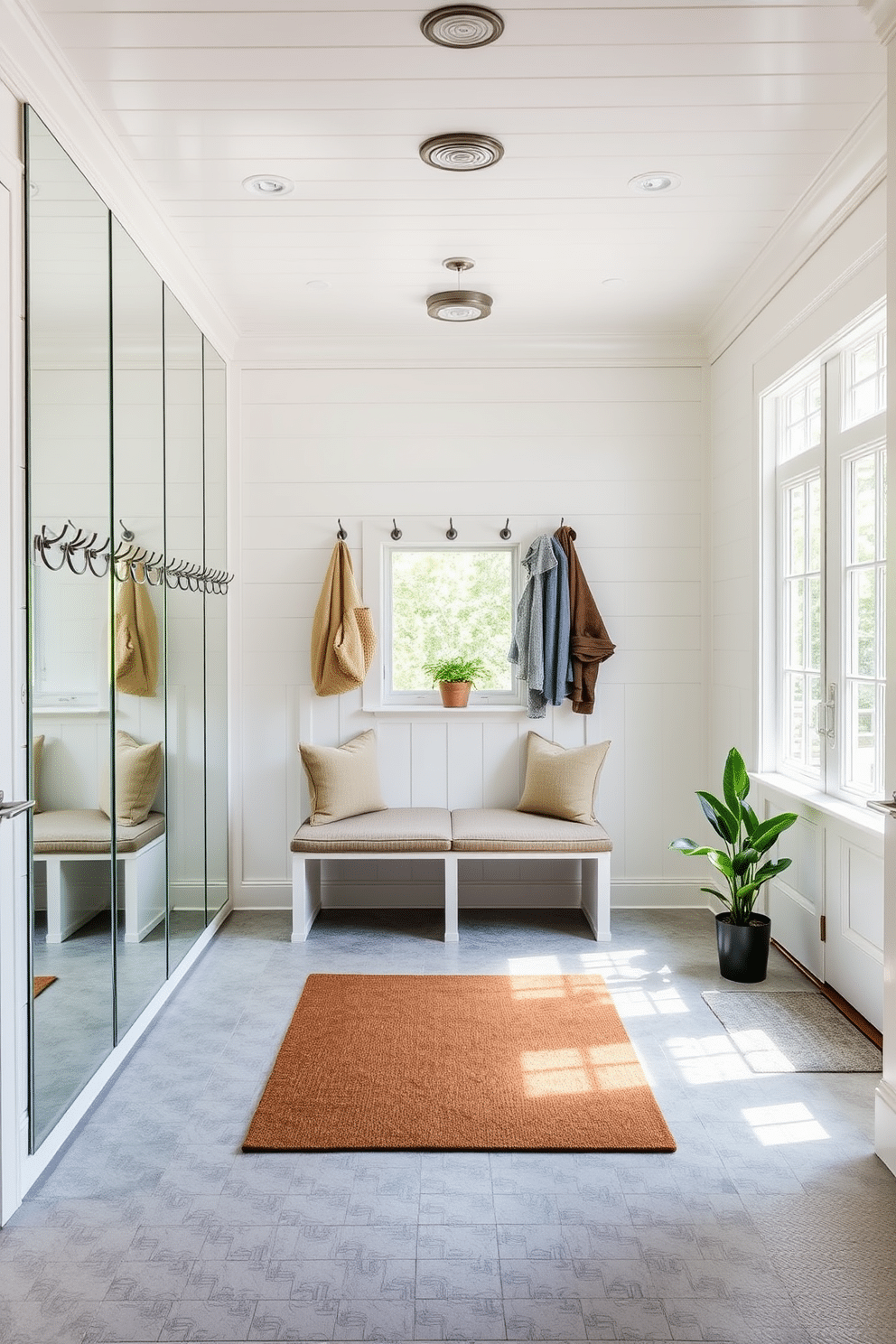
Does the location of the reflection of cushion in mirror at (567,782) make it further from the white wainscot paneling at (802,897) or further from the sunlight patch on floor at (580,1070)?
the sunlight patch on floor at (580,1070)

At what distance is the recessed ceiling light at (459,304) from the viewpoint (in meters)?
4.04

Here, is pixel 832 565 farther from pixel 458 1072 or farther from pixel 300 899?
pixel 300 899

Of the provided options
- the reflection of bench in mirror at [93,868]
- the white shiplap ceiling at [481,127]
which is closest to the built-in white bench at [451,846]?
the reflection of bench in mirror at [93,868]

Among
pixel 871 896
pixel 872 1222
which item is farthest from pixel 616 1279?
pixel 871 896

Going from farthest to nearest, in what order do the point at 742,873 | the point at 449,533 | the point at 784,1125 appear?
the point at 449,533
the point at 742,873
the point at 784,1125

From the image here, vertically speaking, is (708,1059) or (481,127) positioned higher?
(481,127)

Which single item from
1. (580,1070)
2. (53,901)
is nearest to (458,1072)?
(580,1070)

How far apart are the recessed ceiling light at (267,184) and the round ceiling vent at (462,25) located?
892 millimetres

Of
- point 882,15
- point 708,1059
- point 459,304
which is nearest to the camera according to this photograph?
point 882,15

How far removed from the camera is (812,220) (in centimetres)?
334

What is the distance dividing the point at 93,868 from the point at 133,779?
1.38 feet

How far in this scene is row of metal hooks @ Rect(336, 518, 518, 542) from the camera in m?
4.79

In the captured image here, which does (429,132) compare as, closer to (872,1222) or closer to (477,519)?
(477,519)

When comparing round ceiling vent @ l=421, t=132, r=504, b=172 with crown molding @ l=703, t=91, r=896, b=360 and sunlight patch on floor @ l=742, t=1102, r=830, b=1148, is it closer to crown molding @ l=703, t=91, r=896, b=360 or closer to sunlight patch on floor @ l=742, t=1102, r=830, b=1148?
crown molding @ l=703, t=91, r=896, b=360
